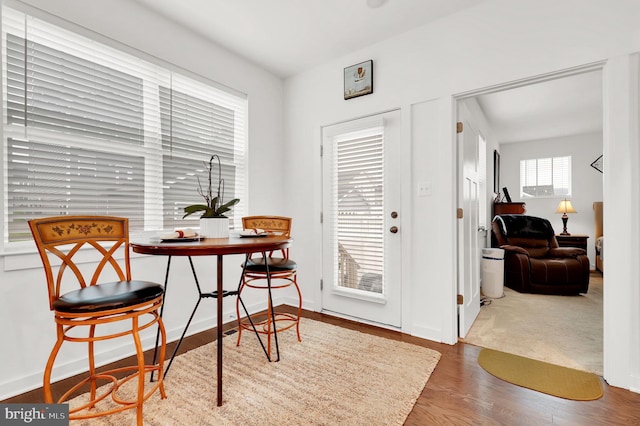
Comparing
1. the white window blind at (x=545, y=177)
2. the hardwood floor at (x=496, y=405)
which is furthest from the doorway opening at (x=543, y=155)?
the hardwood floor at (x=496, y=405)

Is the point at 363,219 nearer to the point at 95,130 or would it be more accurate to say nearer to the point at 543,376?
the point at 543,376

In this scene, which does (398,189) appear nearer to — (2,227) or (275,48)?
(275,48)

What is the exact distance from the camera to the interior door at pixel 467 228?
8.32ft

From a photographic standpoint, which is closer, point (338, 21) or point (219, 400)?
point (219, 400)

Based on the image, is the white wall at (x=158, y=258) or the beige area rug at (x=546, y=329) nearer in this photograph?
the white wall at (x=158, y=258)

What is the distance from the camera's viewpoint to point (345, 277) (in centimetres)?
312

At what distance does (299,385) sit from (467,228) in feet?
6.26

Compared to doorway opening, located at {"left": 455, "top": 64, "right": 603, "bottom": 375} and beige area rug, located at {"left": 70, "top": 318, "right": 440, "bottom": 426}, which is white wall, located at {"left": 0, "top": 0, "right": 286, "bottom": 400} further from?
doorway opening, located at {"left": 455, "top": 64, "right": 603, "bottom": 375}

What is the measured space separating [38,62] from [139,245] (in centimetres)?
146

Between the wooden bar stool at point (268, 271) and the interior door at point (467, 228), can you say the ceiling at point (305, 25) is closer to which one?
the interior door at point (467, 228)

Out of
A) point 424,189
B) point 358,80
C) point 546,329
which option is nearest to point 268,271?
point 424,189

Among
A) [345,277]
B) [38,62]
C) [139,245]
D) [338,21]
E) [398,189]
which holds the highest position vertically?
[338,21]

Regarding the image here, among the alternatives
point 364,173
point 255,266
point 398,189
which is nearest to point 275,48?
point 364,173

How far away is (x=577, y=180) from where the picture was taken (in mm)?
5863
